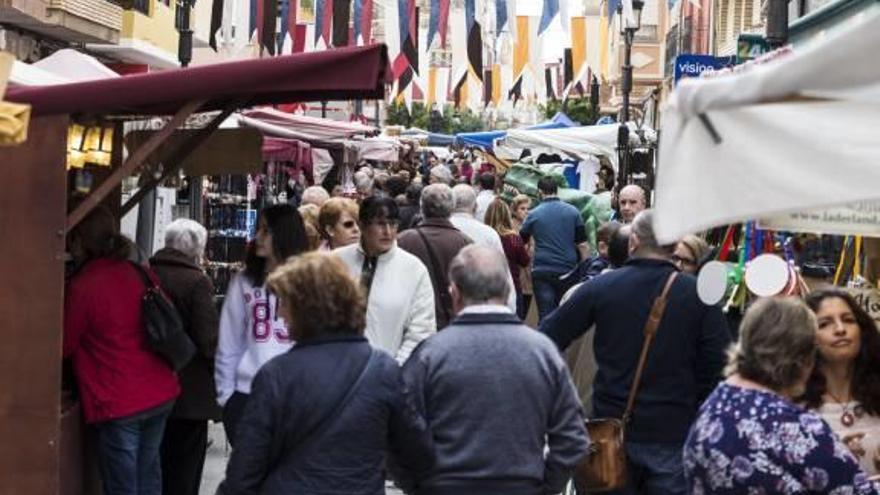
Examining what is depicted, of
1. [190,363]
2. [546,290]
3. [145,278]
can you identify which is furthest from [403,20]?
[145,278]

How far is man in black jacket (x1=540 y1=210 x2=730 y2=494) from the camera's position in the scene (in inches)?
293

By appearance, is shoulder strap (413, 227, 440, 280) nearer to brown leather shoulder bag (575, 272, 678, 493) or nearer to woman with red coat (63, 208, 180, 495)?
woman with red coat (63, 208, 180, 495)

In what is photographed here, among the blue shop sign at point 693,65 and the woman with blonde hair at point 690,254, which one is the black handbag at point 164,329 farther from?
the blue shop sign at point 693,65

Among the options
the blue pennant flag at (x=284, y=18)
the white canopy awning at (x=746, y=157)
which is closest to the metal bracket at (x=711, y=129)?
Answer: the white canopy awning at (x=746, y=157)

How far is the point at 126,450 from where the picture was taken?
8.41m

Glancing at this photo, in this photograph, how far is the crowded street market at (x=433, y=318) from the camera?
3.92 m

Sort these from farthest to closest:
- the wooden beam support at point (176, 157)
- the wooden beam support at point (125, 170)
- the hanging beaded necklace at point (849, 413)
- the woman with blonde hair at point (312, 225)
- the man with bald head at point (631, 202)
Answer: the man with bald head at point (631, 202), the woman with blonde hair at point (312, 225), the wooden beam support at point (176, 157), the wooden beam support at point (125, 170), the hanging beaded necklace at point (849, 413)

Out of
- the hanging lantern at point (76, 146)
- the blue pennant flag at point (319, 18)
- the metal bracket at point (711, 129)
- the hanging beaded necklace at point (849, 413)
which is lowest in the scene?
the hanging beaded necklace at point (849, 413)

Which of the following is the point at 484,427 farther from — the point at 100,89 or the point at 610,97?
the point at 610,97

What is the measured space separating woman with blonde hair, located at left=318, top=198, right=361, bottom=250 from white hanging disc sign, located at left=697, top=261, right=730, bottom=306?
331cm

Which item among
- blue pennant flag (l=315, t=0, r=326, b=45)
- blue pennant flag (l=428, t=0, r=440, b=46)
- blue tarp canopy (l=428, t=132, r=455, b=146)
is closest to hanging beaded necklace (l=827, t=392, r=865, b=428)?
blue pennant flag (l=315, t=0, r=326, b=45)

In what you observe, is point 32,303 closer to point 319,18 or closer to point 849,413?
point 849,413

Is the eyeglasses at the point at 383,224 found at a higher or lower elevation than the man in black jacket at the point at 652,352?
higher

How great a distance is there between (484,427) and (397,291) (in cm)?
268
